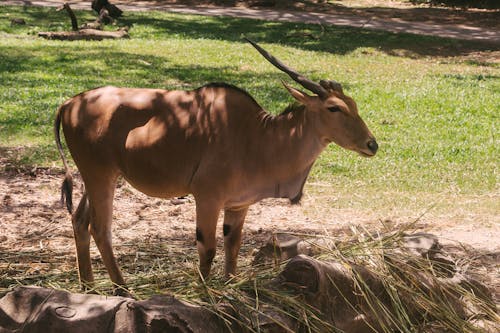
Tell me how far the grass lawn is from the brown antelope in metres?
3.60

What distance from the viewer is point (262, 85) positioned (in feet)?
50.2

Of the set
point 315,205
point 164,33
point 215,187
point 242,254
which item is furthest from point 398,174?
point 164,33

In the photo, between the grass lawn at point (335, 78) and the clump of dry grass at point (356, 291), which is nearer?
the clump of dry grass at point (356, 291)

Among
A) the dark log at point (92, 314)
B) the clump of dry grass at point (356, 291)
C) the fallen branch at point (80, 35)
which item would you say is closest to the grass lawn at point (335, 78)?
the fallen branch at point (80, 35)

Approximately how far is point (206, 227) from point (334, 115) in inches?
42.0

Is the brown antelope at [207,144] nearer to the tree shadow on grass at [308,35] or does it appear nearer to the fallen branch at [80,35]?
the fallen branch at [80,35]

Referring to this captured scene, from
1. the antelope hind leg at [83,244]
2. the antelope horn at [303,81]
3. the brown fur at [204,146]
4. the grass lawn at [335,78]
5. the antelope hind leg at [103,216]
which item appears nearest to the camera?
the antelope horn at [303,81]

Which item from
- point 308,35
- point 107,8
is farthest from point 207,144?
point 107,8

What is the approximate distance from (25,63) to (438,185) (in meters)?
8.76

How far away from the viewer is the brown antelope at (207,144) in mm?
5738

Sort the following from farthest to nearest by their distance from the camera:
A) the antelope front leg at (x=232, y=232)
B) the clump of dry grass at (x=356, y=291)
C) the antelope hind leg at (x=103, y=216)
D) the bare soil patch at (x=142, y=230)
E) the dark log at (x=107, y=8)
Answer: the dark log at (x=107, y=8)
the bare soil patch at (x=142, y=230)
the antelope front leg at (x=232, y=232)
the antelope hind leg at (x=103, y=216)
the clump of dry grass at (x=356, y=291)

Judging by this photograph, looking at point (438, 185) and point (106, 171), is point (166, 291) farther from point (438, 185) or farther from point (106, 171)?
point (438, 185)

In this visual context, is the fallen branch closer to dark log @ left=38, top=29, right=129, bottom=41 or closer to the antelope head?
dark log @ left=38, top=29, right=129, bottom=41

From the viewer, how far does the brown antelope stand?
226 inches
